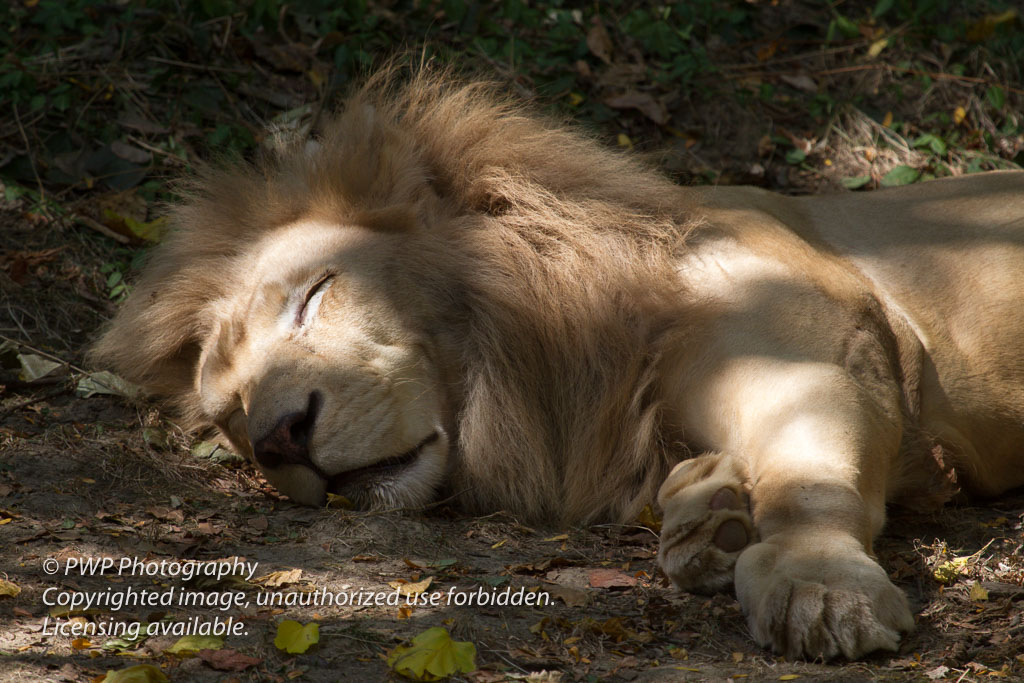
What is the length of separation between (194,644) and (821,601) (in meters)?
1.29

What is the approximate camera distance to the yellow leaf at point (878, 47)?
5918mm

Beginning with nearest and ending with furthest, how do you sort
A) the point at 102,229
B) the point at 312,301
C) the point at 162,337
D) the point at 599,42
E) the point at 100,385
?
1. the point at 312,301
2. the point at 162,337
3. the point at 100,385
4. the point at 102,229
5. the point at 599,42

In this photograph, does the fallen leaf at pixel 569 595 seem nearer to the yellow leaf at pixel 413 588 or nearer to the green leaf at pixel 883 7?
the yellow leaf at pixel 413 588

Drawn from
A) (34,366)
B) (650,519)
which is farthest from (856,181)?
(34,366)

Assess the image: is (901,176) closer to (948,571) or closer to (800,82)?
(800,82)

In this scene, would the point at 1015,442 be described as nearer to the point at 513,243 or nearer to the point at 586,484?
the point at 586,484

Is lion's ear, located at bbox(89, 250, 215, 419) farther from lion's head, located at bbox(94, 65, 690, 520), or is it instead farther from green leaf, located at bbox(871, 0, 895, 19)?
green leaf, located at bbox(871, 0, 895, 19)

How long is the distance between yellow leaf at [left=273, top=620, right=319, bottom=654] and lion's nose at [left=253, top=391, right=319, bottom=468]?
0.72 metres

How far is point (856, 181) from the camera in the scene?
539 centimetres

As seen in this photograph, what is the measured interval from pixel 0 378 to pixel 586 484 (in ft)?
6.97

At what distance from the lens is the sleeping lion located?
2861 millimetres

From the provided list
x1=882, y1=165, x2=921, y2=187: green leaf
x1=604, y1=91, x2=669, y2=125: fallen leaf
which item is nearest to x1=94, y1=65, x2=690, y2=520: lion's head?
x1=604, y1=91, x2=669, y2=125: fallen leaf

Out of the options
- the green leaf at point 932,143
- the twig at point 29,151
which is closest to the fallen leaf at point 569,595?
the twig at point 29,151

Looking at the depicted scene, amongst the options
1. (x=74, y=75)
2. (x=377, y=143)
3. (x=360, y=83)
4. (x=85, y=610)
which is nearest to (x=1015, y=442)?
(x=377, y=143)
